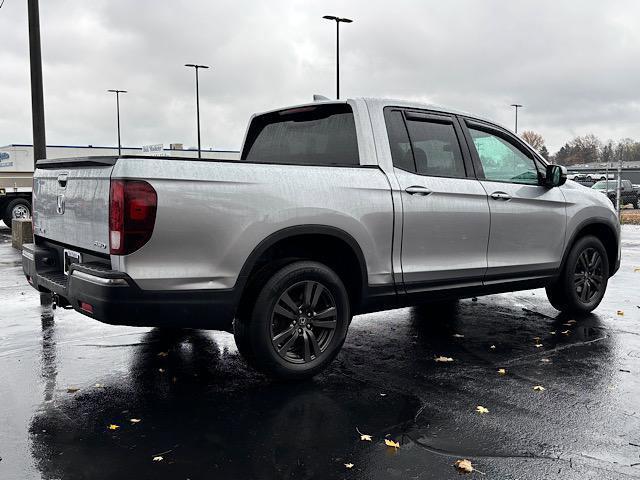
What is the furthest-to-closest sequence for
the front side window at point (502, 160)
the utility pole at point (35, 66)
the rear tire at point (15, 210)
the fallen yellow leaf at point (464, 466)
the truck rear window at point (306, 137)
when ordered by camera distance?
the rear tire at point (15, 210) → the utility pole at point (35, 66) → the front side window at point (502, 160) → the truck rear window at point (306, 137) → the fallen yellow leaf at point (464, 466)

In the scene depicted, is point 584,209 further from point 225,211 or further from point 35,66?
point 35,66

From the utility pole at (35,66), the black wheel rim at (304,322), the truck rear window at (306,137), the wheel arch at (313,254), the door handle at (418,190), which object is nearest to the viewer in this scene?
the wheel arch at (313,254)

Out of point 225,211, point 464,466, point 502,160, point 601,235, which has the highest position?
point 502,160

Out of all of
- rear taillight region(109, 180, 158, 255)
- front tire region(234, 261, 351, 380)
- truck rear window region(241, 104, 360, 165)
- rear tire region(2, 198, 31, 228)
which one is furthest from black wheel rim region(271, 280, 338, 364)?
rear tire region(2, 198, 31, 228)

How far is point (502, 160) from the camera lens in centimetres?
582

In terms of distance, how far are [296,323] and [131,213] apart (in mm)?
1402

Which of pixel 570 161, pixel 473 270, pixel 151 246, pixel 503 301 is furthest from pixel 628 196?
pixel 570 161

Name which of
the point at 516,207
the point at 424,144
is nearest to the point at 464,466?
the point at 424,144

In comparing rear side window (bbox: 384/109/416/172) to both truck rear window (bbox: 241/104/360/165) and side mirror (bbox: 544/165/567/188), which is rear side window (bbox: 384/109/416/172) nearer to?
truck rear window (bbox: 241/104/360/165)

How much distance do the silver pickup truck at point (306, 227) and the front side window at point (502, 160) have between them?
0.05ft

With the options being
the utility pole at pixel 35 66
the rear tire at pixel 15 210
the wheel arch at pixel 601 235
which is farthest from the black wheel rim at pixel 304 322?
the rear tire at pixel 15 210

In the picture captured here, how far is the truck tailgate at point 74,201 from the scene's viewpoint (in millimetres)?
3902

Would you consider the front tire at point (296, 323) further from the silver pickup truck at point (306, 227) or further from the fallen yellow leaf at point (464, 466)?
the fallen yellow leaf at point (464, 466)

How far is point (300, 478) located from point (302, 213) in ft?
5.97
